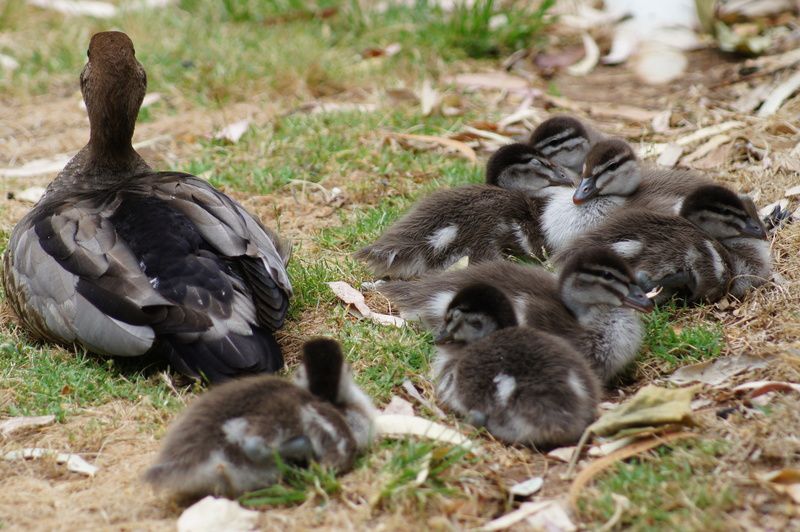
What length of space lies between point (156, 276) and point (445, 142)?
322 cm

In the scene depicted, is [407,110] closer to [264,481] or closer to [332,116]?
[332,116]

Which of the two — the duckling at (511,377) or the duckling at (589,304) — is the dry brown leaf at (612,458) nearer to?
the duckling at (511,377)

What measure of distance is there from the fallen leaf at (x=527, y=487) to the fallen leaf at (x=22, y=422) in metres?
1.97

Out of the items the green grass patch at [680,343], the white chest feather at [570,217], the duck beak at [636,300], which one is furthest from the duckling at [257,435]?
the white chest feather at [570,217]

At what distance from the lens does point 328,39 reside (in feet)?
31.6

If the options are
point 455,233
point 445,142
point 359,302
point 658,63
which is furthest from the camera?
point 658,63

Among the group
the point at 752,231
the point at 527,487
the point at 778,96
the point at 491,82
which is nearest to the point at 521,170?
the point at 752,231

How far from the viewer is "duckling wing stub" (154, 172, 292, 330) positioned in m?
4.69

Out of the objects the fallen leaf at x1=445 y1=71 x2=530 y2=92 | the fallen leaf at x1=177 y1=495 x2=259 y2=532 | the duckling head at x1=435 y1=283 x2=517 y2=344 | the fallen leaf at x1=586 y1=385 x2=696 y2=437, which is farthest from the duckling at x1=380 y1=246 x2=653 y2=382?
the fallen leaf at x1=445 y1=71 x2=530 y2=92

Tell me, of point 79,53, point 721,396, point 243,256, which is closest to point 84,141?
point 79,53

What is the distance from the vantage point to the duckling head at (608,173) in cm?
555

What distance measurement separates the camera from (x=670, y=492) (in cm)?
345

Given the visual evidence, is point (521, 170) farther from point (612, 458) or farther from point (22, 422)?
point (22, 422)

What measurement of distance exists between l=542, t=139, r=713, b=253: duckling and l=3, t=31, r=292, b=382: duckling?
4.76 feet
